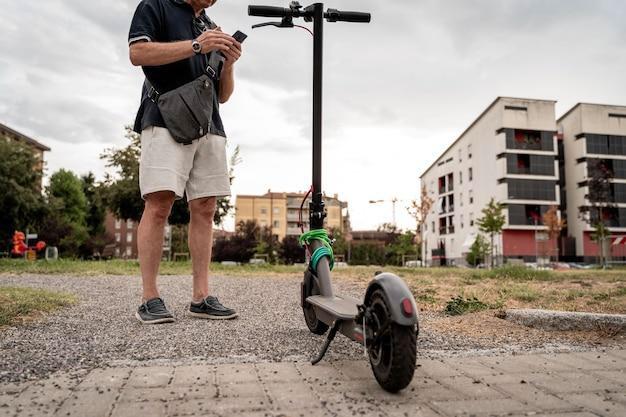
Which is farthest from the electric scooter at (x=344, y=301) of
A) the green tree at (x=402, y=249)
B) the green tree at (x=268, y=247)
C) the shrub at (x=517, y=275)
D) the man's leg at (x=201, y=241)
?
the green tree at (x=402, y=249)

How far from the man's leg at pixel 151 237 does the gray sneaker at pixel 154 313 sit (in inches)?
2.0

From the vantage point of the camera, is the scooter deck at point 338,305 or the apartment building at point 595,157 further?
the apartment building at point 595,157

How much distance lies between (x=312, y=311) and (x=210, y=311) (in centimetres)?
87

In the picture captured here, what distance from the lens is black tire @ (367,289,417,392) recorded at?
179cm

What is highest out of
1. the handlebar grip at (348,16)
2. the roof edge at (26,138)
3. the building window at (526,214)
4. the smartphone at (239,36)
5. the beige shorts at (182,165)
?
the roof edge at (26,138)

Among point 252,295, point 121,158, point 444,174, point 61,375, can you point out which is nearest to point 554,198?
point 444,174

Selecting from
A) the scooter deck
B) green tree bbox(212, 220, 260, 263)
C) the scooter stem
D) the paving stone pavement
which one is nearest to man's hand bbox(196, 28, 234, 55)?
the scooter stem

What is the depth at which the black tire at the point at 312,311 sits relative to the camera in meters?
2.90

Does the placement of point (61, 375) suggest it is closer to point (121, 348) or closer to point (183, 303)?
point (121, 348)

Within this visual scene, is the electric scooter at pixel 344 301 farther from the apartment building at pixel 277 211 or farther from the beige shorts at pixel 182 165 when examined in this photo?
the apartment building at pixel 277 211

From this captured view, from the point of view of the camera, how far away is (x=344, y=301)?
2666 mm

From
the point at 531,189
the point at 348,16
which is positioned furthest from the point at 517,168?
the point at 348,16

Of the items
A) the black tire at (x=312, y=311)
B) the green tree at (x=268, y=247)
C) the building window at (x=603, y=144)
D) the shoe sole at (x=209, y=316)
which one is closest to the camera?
the black tire at (x=312, y=311)

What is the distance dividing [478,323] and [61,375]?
2620 mm
